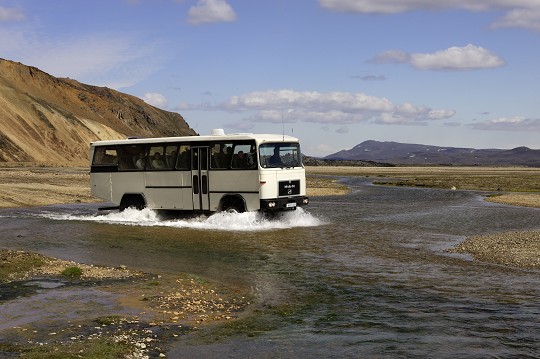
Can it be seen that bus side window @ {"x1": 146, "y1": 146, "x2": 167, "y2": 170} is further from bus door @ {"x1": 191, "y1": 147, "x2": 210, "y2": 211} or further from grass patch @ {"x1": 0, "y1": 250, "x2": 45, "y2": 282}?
grass patch @ {"x1": 0, "y1": 250, "x2": 45, "y2": 282}

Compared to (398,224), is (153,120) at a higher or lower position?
higher

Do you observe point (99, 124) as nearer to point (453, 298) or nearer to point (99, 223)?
point (99, 223)

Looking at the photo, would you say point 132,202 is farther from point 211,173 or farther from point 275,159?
point 275,159

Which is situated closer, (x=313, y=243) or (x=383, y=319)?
(x=383, y=319)

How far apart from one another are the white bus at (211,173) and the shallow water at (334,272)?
2.83 ft

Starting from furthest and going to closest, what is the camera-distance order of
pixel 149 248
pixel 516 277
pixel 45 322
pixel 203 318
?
1. pixel 149 248
2. pixel 516 277
3. pixel 203 318
4. pixel 45 322

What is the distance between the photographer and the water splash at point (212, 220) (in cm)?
2653

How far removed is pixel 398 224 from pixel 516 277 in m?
13.7

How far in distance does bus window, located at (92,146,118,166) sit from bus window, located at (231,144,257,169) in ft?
22.7

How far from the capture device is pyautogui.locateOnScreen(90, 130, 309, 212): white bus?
1024 inches

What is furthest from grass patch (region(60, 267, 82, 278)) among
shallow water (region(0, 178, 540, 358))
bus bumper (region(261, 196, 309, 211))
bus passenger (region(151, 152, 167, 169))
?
bus passenger (region(151, 152, 167, 169))

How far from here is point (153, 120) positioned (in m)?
181

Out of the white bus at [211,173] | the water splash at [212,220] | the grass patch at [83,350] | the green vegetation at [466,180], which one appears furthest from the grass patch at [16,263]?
the green vegetation at [466,180]

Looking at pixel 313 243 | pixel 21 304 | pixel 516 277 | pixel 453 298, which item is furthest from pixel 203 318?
pixel 313 243
